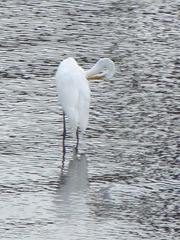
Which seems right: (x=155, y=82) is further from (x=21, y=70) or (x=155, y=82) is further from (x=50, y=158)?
(x=50, y=158)

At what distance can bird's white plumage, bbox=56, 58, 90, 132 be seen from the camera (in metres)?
12.0

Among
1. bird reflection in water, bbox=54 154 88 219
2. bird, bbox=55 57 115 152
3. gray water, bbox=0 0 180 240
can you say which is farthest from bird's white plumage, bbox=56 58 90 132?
bird reflection in water, bbox=54 154 88 219

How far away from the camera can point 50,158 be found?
11.5 metres

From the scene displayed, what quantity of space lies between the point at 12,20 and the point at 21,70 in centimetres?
349

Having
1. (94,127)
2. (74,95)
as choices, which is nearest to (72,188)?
(74,95)

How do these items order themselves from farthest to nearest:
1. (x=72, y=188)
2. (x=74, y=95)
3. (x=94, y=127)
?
(x=94, y=127) → (x=74, y=95) → (x=72, y=188)

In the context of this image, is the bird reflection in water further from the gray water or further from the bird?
the bird

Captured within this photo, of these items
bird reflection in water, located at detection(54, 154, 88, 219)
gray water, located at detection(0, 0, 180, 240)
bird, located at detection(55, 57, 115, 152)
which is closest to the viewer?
gray water, located at detection(0, 0, 180, 240)

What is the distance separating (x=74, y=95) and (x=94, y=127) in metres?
0.82

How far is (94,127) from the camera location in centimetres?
1277

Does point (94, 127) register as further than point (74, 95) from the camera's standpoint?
Yes

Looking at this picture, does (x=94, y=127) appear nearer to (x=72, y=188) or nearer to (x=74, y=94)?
(x=74, y=94)

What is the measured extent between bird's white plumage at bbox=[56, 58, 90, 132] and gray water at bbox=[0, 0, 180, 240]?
14.6 inches

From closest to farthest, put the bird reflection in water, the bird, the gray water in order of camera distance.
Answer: the gray water, the bird reflection in water, the bird
